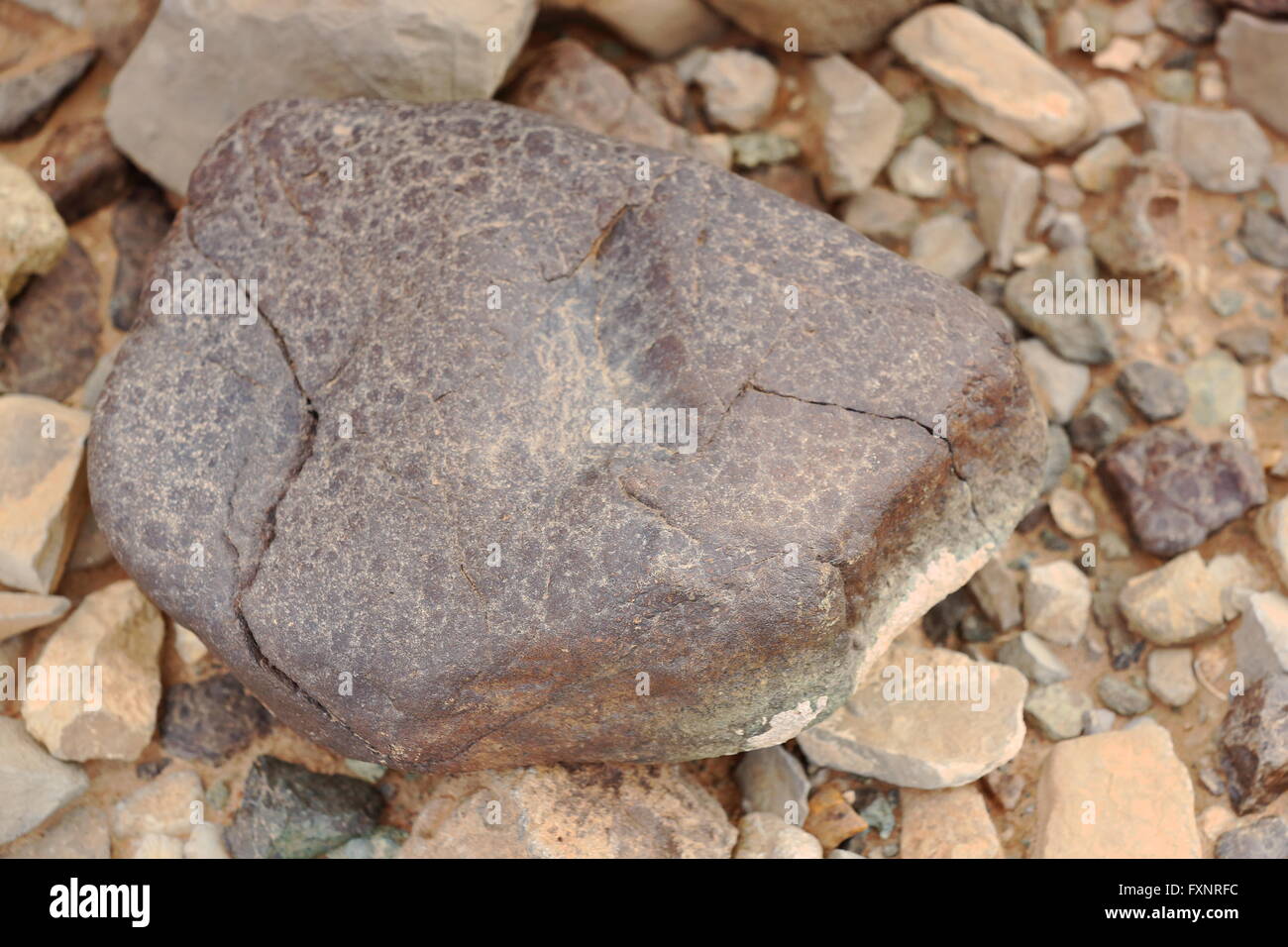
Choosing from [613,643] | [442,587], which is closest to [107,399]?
[442,587]

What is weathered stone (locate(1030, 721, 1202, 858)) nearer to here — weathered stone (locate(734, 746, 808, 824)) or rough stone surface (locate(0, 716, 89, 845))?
weathered stone (locate(734, 746, 808, 824))

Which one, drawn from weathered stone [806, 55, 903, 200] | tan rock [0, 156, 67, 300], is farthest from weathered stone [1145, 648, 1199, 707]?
tan rock [0, 156, 67, 300]

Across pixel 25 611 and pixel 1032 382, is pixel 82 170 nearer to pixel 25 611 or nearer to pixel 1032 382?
pixel 25 611

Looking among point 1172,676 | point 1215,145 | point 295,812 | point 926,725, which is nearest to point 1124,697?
point 1172,676

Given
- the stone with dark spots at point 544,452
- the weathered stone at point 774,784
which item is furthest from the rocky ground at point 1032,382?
the stone with dark spots at point 544,452

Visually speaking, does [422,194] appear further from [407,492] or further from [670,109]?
[670,109]

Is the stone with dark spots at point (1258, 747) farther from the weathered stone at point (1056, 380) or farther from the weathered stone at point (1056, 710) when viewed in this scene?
the weathered stone at point (1056, 380)
